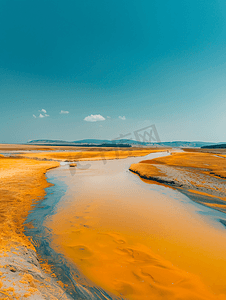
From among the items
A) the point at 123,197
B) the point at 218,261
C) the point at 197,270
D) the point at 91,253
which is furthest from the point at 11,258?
the point at 123,197

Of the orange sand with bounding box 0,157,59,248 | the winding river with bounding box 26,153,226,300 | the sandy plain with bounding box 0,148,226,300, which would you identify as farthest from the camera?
the orange sand with bounding box 0,157,59,248

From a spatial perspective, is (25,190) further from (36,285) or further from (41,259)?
(36,285)

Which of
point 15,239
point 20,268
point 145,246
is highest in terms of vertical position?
point 20,268

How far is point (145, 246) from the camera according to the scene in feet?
18.9

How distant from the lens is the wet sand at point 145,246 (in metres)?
4.09

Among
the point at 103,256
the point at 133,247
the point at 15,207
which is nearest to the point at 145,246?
the point at 133,247

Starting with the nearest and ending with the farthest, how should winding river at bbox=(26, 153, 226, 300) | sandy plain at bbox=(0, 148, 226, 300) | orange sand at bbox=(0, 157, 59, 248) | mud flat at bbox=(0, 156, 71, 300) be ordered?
1. mud flat at bbox=(0, 156, 71, 300)
2. sandy plain at bbox=(0, 148, 226, 300)
3. winding river at bbox=(26, 153, 226, 300)
4. orange sand at bbox=(0, 157, 59, 248)

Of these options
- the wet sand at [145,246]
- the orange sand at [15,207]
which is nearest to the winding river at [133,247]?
the wet sand at [145,246]

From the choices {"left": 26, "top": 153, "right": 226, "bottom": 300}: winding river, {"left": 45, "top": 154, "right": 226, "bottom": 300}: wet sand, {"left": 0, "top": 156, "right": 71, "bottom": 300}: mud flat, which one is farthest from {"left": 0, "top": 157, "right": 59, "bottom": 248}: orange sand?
{"left": 45, "top": 154, "right": 226, "bottom": 300}: wet sand

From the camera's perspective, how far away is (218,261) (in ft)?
16.4

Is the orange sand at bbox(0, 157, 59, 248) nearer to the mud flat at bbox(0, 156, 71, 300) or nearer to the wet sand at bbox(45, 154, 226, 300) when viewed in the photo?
the mud flat at bbox(0, 156, 71, 300)

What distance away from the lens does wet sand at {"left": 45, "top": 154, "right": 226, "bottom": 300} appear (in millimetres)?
4086

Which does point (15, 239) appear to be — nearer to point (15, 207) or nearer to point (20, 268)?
point (20, 268)

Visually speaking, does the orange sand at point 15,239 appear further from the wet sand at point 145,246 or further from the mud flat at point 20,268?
the wet sand at point 145,246
